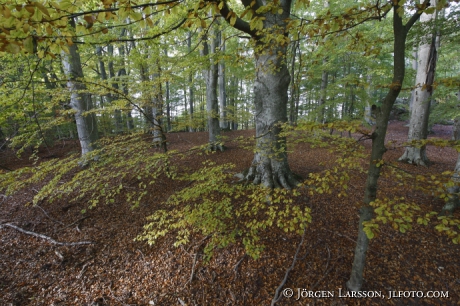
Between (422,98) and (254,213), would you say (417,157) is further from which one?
(254,213)

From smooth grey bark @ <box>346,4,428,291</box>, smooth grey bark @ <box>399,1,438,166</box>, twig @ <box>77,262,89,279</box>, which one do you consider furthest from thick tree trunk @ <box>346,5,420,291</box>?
smooth grey bark @ <box>399,1,438,166</box>

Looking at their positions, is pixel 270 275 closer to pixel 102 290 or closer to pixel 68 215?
pixel 102 290

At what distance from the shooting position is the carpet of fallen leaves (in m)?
2.88

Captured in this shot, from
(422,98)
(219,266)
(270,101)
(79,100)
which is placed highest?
(79,100)

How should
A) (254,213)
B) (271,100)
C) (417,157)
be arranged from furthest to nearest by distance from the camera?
1. (417,157)
2. (271,100)
3. (254,213)

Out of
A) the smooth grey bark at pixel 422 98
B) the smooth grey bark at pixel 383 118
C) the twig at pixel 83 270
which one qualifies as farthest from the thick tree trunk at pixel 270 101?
the smooth grey bark at pixel 422 98

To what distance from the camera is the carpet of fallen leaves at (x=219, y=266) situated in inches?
114

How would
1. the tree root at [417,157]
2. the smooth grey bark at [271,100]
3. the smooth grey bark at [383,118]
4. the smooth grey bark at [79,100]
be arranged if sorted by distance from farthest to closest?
the tree root at [417,157], the smooth grey bark at [79,100], the smooth grey bark at [271,100], the smooth grey bark at [383,118]

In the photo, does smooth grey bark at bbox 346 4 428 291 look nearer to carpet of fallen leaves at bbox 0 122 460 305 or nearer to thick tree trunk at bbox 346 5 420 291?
thick tree trunk at bbox 346 5 420 291

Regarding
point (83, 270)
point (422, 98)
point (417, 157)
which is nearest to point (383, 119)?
point (83, 270)

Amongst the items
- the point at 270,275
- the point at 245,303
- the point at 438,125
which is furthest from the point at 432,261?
the point at 438,125

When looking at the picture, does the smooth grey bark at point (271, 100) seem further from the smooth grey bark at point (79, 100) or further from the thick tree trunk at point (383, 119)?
the smooth grey bark at point (79, 100)

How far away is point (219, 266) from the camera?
341 cm

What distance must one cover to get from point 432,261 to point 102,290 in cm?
559
